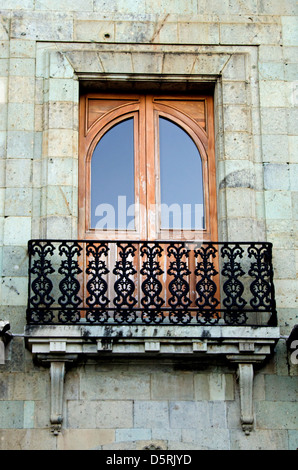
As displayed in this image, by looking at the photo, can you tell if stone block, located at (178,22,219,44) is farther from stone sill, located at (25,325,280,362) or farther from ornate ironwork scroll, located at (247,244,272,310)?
stone sill, located at (25,325,280,362)

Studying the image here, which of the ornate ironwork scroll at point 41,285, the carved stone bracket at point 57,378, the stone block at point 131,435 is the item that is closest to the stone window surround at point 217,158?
the carved stone bracket at point 57,378

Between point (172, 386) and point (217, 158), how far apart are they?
2.86 meters

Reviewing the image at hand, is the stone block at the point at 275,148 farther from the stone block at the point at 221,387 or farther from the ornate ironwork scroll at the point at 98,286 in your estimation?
the stone block at the point at 221,387

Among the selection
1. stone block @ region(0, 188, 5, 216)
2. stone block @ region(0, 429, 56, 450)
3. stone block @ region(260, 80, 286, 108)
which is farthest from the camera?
stone block @ region(260, 80, 286, 108)

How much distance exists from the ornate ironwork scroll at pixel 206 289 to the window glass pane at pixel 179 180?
0.66 meters

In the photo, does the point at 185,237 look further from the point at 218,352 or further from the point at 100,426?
the point at 100,426

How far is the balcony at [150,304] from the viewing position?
12461mm

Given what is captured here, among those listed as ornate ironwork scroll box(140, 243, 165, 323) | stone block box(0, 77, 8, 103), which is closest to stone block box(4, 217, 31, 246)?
ornate ironwork scroll box(140, 243, 165, 323)

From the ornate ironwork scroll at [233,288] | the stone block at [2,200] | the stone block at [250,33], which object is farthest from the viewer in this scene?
the stone block at [250,33]

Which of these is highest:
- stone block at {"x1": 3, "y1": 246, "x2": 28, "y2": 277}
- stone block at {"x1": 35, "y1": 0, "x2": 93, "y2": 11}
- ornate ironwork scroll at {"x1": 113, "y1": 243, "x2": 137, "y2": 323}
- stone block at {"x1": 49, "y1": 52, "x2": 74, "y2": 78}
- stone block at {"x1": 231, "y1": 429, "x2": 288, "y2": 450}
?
stone block at {"x1": 35, "y1": 0, "x2": 93, "y2": 11}

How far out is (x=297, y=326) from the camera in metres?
12.3

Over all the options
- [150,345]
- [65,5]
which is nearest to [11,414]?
[150,345]

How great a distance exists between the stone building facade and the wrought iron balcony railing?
22 centimetres

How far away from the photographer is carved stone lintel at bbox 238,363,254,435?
12445 millimetres
